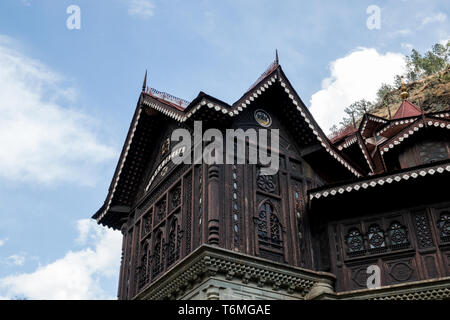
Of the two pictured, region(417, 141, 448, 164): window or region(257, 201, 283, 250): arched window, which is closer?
region(257, 201, 283, 250): arched window

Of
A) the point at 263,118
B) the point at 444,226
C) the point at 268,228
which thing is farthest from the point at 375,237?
the point at 263,118

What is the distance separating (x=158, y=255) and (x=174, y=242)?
3.79 feet

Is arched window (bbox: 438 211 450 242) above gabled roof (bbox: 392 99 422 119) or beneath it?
beneath

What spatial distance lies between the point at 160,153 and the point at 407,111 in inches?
476

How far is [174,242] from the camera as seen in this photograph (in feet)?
56.0

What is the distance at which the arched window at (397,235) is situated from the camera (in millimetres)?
16125

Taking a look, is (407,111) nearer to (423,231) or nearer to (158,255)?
(423,231)

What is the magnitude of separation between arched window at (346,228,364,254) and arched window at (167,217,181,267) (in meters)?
5.16

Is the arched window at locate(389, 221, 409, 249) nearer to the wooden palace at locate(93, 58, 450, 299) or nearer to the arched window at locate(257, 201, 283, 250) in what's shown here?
the wooden palace at locate(93, 58, 450, 299)

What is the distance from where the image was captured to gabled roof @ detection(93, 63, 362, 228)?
16.9 meters

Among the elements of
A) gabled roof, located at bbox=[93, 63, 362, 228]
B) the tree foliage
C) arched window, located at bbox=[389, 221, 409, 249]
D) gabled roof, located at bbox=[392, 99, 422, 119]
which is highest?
the tree foliage

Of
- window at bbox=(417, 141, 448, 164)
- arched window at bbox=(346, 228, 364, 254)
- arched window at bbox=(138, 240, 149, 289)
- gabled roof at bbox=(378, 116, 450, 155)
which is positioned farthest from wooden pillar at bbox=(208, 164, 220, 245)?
window at bbox=(417, 141, 448, 164)

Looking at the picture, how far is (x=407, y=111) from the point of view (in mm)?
25531
